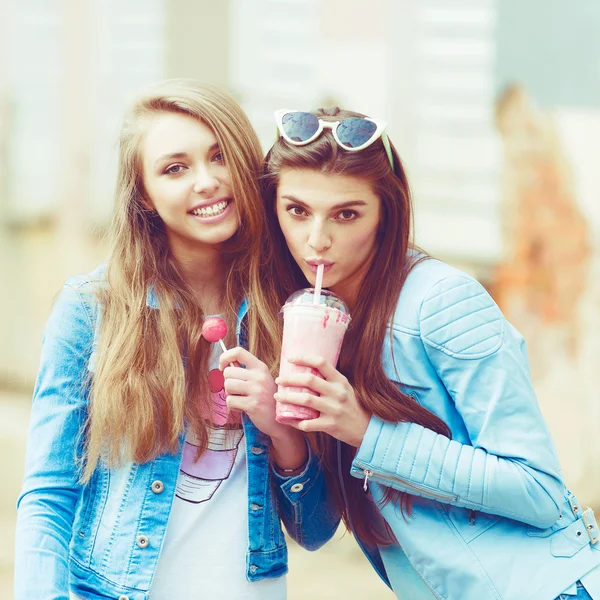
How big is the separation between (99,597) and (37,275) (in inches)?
169

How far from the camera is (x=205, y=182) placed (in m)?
2.16

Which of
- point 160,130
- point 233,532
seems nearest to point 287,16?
point 160,130

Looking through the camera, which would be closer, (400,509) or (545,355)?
(400,509)

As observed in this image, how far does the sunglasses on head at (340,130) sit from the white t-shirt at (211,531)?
0.68 m

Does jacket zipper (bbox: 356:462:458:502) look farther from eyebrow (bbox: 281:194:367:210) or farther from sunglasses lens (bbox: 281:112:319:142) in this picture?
sunglasses lens (bbox: 281:112:319:142)

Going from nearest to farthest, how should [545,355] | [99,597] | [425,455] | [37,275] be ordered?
[425,455] < [99,597] < [545,355] < [37,275]

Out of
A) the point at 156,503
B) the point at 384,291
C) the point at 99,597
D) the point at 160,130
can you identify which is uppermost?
the point at 160,130

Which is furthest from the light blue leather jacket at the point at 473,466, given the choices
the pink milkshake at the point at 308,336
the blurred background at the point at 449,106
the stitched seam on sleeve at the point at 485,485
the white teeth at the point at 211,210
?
the blurred background at the point at 449,106

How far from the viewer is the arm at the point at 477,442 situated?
1900 mm

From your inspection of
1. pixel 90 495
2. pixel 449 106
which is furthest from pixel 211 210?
pixel 449 106

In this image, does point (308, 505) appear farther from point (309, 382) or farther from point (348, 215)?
point (348, 215)

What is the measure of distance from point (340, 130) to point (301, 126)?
3.9 inches

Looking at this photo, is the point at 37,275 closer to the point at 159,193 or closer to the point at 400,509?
the point at 159,193

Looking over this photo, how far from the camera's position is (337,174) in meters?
2.04
